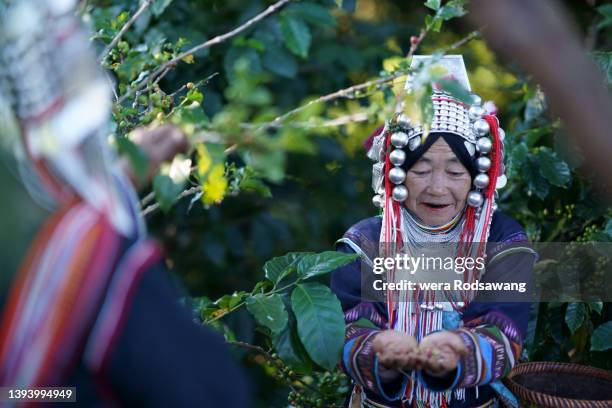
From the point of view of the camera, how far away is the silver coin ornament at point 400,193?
6.06ft

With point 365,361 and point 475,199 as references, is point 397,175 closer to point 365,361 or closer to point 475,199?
point 475,199

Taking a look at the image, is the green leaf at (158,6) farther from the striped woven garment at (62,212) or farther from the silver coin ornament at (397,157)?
the striped woven garment at (62,212)

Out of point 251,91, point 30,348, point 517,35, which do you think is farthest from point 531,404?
point 517,35

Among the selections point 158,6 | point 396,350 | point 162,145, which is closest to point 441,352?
point 396,350

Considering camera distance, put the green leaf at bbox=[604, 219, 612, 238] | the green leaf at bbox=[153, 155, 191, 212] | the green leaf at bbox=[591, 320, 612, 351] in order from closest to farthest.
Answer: the green leaf at bbox=[153, 155, 191, 212] < the green leaf at bbox=[591, 320, 612, 351] < the green leaf at bbox=[604, 219, 612, 238]

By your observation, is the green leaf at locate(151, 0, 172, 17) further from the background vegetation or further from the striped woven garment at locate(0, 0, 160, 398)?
the striped woven garment at locate(0, 0, 160, 398)

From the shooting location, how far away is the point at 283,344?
1.73m

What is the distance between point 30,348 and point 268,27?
1999 mm

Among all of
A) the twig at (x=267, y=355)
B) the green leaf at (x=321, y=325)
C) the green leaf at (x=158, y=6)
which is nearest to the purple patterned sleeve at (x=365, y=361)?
the green leaf at (x=321, y=325)

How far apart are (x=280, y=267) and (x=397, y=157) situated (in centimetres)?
35

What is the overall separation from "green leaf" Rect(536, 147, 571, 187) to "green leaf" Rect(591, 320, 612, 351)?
41 cm

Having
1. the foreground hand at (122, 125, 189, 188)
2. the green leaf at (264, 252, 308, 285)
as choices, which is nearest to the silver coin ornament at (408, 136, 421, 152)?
the green leaf at (264, 252, 308, 285)

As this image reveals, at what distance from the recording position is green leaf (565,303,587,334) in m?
2.21

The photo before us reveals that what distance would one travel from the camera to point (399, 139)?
1.83 metres
